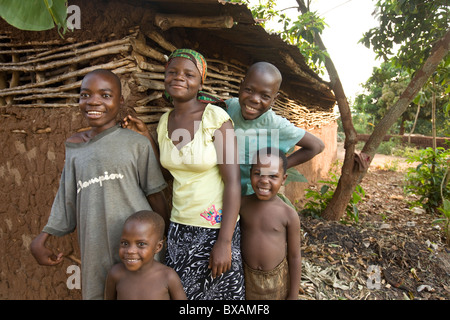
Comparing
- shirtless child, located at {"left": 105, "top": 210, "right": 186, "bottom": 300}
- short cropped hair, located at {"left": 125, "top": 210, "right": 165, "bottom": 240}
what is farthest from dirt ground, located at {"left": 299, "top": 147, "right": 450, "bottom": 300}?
short cropped hair, located at {"left": 125, "top": 210, "right": 165, "bottom": 240}

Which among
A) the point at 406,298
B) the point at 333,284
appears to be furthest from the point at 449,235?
the point at 333,284

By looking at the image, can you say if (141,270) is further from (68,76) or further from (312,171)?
(312,171)

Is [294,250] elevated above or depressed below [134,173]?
below

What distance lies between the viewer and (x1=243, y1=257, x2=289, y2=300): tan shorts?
1764mm

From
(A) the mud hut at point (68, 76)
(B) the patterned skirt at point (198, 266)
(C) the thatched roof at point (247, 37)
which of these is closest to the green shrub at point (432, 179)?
(C) the thatched roof at point (247, 37)

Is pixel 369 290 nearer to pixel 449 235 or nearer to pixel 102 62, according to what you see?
pixel 449 235

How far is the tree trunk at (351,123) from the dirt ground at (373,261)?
0.34 m

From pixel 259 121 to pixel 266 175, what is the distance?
0.35m

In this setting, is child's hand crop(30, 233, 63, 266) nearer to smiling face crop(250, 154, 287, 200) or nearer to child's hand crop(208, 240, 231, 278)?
child's hand crop(208, 240, 231, 278)

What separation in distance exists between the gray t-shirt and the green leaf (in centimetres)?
57

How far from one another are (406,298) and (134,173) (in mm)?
2805

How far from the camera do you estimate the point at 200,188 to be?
156cm

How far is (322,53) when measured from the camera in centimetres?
347

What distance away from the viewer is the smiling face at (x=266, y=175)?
1733mm
